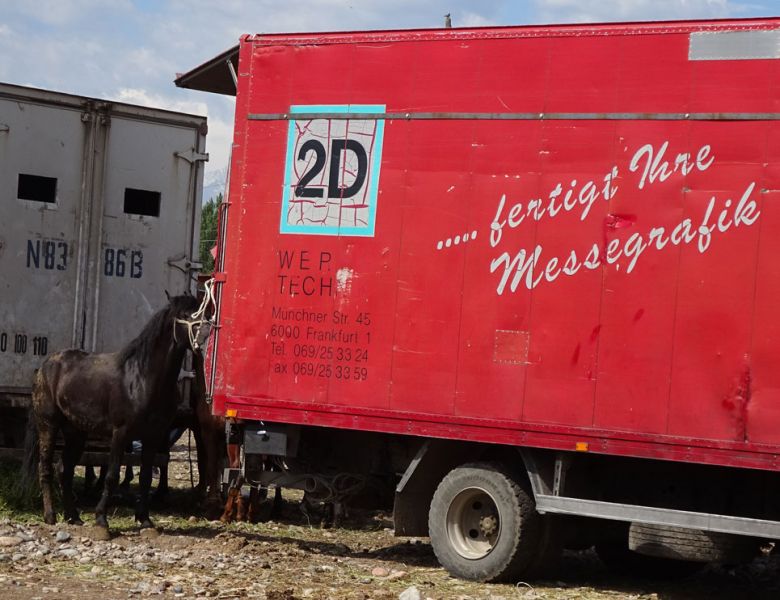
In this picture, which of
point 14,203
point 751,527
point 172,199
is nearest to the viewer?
point 751,527

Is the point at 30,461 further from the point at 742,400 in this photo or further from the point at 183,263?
the point at 742,400

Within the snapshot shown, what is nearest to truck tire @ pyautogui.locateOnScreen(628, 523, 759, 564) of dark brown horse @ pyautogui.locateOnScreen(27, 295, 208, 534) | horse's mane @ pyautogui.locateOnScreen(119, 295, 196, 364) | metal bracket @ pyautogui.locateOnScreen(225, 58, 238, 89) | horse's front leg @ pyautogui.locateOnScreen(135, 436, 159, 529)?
dark brown horse @ pyautogui.locateOnScreen(27, 295, 208, 534)

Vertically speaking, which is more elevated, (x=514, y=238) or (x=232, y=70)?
(x=232, y=70)

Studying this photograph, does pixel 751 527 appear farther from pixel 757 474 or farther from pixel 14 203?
pixel 14 203

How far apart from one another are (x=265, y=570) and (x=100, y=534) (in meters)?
1.97

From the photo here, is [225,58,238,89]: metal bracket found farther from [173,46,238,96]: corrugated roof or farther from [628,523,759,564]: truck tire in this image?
[628,523,759,564]: truck tire

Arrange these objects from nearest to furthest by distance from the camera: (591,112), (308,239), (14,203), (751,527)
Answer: (751,527)
(591,112)
(308,239)
(14,203)

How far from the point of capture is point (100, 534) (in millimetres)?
11320

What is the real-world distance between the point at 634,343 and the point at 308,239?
291 centimetres

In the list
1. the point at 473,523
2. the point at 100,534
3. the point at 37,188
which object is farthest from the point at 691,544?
the point at 37,188

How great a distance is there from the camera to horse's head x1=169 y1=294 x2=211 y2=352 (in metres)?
11.4

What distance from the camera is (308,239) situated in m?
10.9

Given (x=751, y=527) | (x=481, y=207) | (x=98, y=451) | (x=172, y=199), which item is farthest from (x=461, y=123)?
(x=98, y=451)

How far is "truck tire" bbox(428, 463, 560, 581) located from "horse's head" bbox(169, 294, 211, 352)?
100 inches
